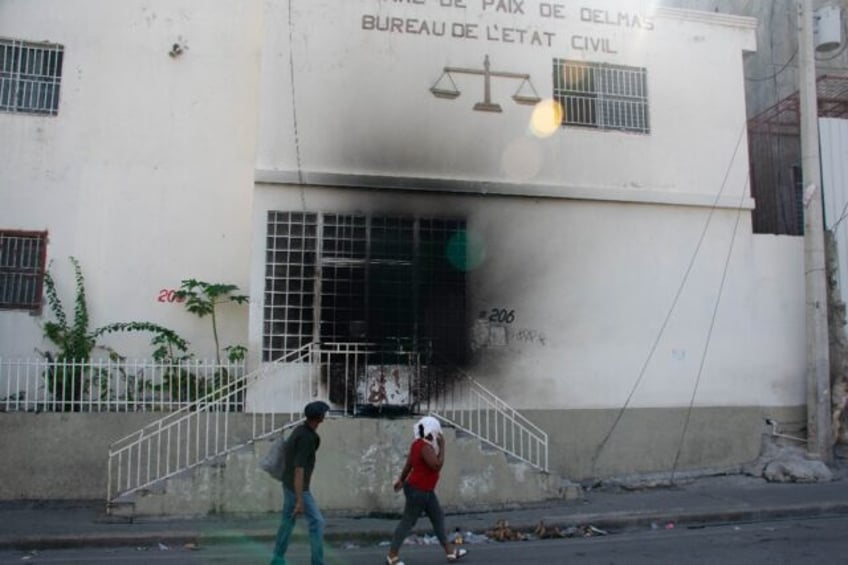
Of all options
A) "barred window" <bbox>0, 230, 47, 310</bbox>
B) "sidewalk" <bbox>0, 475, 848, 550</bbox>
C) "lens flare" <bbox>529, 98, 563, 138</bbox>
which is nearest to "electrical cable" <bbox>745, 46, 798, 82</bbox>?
"lens flare" <bbox>529, 98, 563, 138</bbox>

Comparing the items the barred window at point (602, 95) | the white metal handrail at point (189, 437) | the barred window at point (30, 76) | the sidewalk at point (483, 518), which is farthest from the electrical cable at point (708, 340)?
the barred window at point (30, 76)

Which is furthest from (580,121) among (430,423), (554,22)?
(430,423)

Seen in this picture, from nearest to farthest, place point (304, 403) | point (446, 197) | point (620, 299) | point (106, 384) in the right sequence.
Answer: point (304, 403) → point (106, 384) → point (446, 197) → point (620, 299)

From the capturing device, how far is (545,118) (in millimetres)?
11273

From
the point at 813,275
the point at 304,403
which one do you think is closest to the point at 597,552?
the point at 304,403

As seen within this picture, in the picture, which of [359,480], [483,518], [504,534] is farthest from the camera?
[359,480]

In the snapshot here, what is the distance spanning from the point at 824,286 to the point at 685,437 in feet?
9.95

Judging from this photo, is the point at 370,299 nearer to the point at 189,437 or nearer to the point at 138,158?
the point at 189,437

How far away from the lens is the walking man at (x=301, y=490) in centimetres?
632

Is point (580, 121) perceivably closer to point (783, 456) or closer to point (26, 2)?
point (783, 456)

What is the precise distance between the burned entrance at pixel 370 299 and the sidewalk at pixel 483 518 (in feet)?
5.61

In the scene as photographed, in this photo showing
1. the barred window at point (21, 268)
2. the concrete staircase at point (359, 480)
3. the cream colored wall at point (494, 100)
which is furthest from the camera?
the barred window at point (21, 268)

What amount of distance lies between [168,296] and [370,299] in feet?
10.2

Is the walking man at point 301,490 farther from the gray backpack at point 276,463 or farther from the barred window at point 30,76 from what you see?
the barred window at point 30,76
